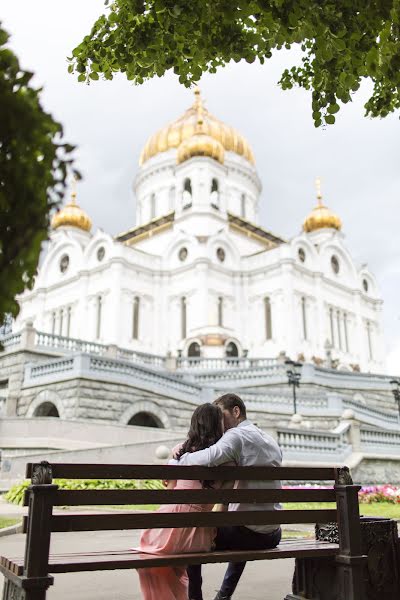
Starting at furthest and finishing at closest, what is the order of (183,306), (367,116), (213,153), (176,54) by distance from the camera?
(213,153) → (183,306) → (367,116) → (176,54)

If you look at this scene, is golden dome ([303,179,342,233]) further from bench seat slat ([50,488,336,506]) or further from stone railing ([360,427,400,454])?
bench seat slat ([50,488,336,506])

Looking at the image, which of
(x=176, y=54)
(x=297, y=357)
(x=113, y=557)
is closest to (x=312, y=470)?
(x=113, y=557)

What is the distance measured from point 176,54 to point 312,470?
4104 millimetres

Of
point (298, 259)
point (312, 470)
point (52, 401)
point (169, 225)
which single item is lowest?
point (312, 470)

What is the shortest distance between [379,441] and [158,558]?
17096mm

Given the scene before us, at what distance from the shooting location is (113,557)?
3.64 m

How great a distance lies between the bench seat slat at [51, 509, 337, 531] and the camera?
131 inches

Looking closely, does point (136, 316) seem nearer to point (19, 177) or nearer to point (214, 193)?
point (214, 193)

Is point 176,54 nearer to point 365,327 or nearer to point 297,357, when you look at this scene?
point 297,357

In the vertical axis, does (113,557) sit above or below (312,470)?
below

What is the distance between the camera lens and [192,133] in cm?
4978

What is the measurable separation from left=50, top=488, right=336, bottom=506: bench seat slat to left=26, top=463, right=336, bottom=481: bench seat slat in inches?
3.6

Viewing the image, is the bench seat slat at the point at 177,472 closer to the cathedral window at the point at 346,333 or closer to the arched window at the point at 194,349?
the arched window at the point at 194,349

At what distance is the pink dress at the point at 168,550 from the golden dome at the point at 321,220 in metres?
45.6
